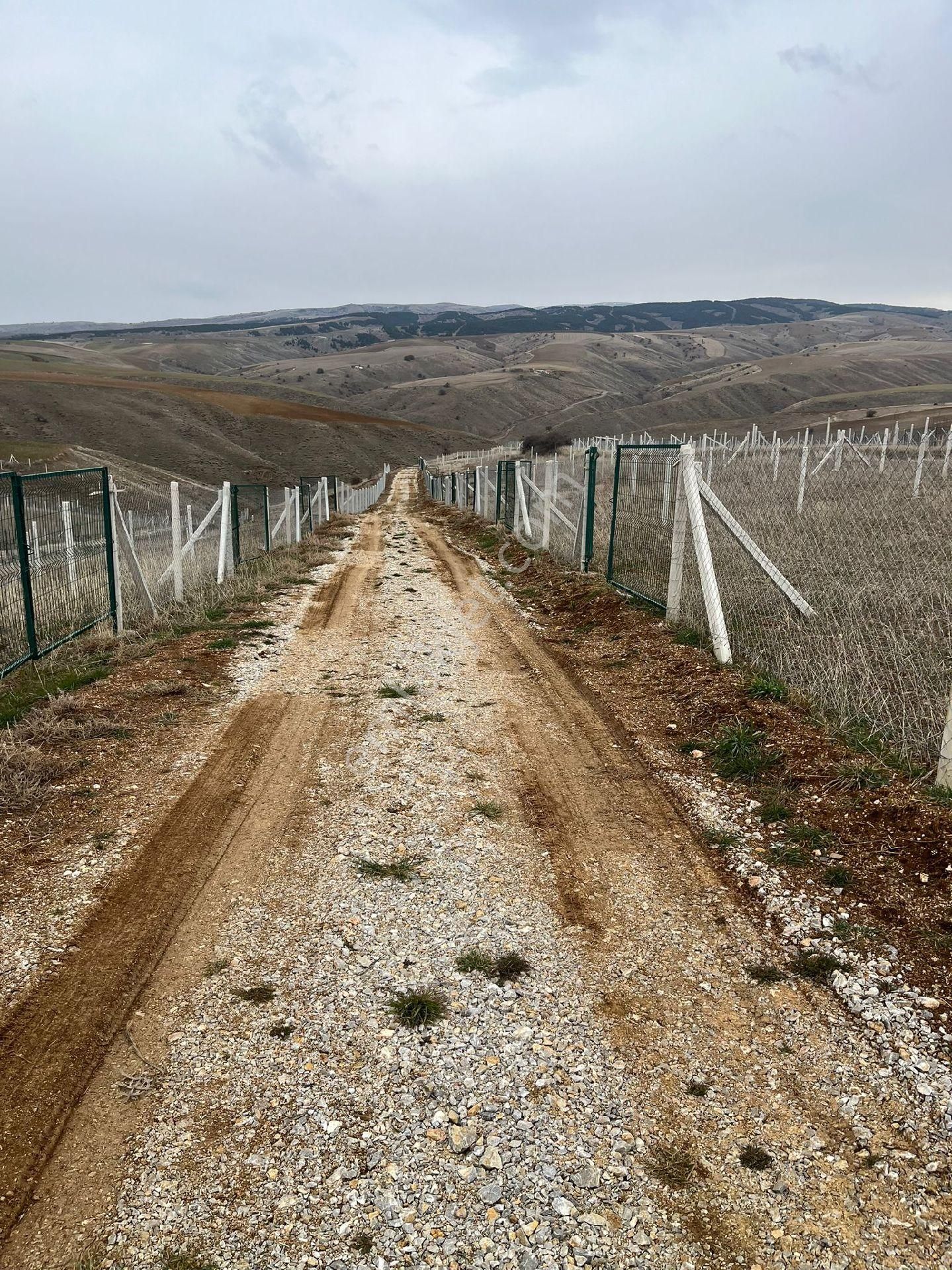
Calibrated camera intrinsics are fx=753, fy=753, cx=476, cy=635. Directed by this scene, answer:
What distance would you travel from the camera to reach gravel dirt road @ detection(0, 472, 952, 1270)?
7.70 ft

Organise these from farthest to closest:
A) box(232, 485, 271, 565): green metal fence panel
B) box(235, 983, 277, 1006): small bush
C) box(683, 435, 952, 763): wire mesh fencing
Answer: box(232, 485, 271, 565): green metal fence panel → box(683, 435, 952, 763): wire mesh fencing → box(235, 983, 277, 1006): small bush

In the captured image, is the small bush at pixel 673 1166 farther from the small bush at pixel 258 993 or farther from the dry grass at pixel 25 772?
the dry grass at pixel 25 772

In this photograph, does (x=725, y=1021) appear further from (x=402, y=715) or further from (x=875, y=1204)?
(x=402, y=715)

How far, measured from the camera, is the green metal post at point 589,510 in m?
12.4

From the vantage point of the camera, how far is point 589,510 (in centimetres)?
1306

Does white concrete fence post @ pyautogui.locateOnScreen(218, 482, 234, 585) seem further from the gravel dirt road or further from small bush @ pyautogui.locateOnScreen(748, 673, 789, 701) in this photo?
small bush @ pyautogui.locateOnScreen(748, 673, 789, 701)

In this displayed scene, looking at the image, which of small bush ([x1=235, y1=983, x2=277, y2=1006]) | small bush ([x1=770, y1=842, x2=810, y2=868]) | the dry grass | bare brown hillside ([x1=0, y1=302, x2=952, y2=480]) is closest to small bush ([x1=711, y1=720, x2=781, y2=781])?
small bush ([x1=770, y1=842, x2=810, y2=868])

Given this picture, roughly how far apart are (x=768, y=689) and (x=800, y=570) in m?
4.75

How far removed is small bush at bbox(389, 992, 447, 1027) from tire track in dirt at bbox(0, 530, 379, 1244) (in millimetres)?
1152

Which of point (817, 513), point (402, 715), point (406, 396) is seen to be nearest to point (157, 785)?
point (402, 715)

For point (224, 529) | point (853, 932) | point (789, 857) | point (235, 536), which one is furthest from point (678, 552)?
point (235, 536)

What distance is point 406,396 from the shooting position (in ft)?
473

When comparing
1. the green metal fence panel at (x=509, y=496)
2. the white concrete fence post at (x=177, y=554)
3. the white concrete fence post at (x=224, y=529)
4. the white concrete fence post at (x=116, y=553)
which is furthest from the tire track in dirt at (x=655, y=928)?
the green metal fence panel at (x=509, y=496)

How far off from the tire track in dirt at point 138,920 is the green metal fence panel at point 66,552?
3.27 m
